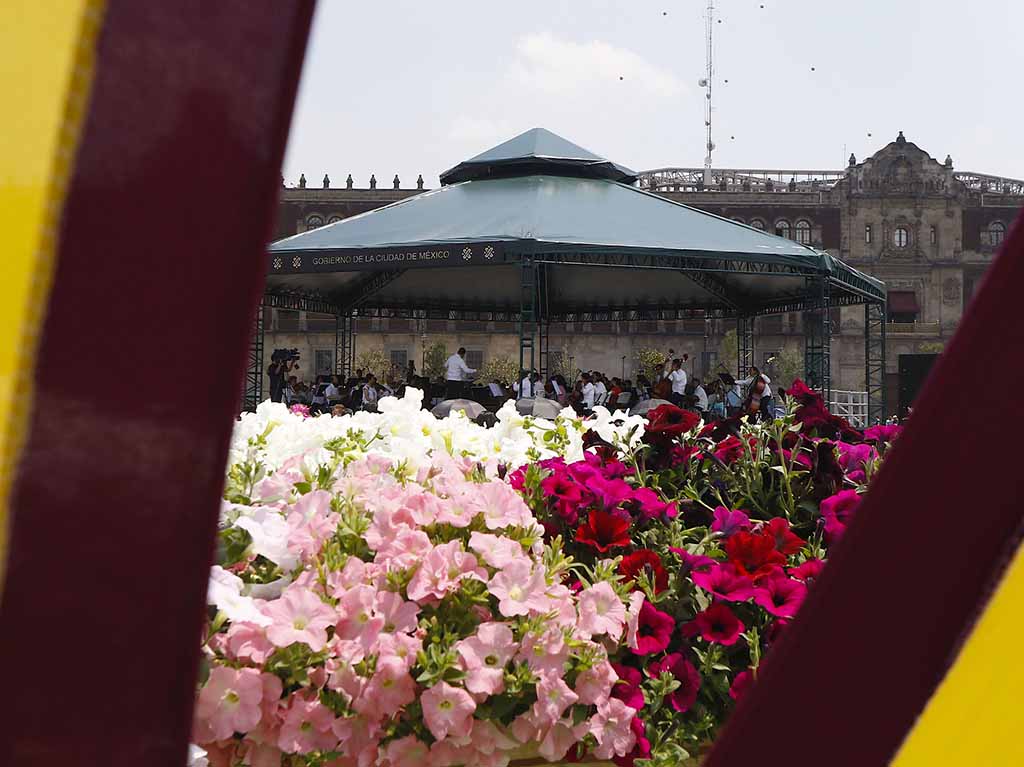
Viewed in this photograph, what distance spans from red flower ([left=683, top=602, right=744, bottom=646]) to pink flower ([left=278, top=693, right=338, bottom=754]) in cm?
61

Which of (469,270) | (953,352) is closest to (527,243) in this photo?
(469,270)

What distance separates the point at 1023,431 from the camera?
1.82 ft

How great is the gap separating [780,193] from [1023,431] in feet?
131

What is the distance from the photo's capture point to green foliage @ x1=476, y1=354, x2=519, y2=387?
34.0 m

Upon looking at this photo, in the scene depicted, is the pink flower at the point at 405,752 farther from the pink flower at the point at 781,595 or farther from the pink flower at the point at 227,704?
the pink flower at the point at 781,595

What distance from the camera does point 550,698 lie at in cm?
129

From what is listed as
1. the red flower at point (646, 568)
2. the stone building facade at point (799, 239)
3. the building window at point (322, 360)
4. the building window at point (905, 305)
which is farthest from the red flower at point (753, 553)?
the building window at point (905, 305)

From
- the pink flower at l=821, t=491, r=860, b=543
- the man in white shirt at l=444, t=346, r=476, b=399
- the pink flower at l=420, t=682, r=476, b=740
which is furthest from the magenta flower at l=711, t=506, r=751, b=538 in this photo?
the man in white shirt at l=444, t=346, r=476, b=399

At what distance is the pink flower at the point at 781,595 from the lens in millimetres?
1473

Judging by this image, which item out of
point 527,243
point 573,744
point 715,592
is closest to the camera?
point 573,744

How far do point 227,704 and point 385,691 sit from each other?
0.20 metres

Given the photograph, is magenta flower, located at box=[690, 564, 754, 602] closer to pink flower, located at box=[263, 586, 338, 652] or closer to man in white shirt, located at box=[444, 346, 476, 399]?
pink flower, located at box=[263, 586, 338, 652]

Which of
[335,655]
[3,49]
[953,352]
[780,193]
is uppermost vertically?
[780,193]

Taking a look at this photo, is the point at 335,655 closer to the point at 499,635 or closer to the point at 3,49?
the point at 499,635
